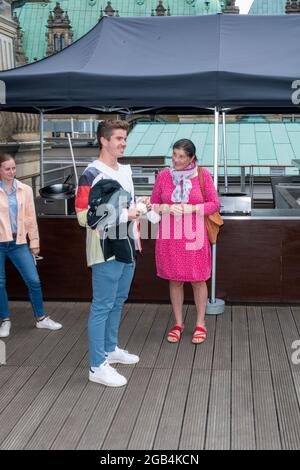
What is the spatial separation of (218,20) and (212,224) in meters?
2.56

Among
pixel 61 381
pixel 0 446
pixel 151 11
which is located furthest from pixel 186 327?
pixel 151 11

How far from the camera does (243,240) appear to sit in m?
6.05

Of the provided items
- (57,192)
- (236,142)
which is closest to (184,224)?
(57,192)

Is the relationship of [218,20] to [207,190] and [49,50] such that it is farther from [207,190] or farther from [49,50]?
[49,50]

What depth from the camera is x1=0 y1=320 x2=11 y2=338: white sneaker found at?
534 centimetres

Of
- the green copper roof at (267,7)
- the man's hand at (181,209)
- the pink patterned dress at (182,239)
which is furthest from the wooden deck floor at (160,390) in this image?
the green copper roof at (267,7)

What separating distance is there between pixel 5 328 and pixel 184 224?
188cm

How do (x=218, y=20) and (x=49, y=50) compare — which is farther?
(x=49, y=50)

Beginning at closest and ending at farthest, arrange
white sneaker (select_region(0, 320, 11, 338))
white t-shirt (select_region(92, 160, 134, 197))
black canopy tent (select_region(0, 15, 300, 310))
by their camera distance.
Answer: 1. white t-shirt (select_region(92, 160, 134, 197))
2. black canopy tent (select_region(0, 15, 300, 310))
3. white sneaker (select_region(0, 320, 11, 338))

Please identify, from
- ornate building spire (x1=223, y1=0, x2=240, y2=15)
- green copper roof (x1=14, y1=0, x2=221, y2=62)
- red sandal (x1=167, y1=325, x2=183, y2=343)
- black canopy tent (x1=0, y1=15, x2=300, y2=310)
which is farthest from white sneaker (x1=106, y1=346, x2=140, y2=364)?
ornate building spire (x1=223, y1=0, x2=240, y2=15)

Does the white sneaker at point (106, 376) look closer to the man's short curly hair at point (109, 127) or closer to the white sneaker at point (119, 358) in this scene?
the white sneaker at point (119, 358)

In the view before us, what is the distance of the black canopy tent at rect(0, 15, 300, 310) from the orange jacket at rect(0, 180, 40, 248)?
0.93m

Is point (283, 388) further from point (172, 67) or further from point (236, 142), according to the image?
point (236, 142)

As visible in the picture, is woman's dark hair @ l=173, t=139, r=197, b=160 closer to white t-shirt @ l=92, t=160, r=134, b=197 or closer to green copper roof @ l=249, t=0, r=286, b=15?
white t-shirt @ l=92, t=160, r=134, b=197
